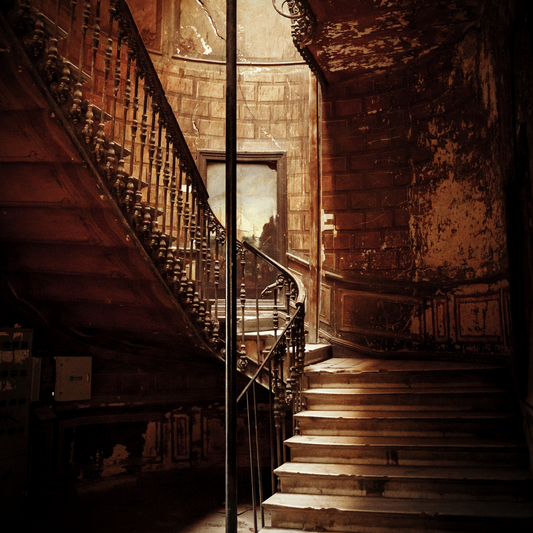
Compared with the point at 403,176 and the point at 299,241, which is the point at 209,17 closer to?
the point at 299,241

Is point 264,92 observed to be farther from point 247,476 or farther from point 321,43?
point 247,476

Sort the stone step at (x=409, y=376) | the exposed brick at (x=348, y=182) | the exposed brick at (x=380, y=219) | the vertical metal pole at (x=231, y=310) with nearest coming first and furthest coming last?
the vertical metal pole at (x=231, y=310) → the stone step at (x=409, y=376) → the exposed brick at (x=380, y=219) → the exposed brick at (x=348, y=182)

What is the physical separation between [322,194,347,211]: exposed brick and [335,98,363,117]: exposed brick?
1012mm

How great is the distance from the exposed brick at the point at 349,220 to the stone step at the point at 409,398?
2.30 m

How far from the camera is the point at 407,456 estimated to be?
362cm

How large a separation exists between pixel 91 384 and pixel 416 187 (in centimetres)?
408

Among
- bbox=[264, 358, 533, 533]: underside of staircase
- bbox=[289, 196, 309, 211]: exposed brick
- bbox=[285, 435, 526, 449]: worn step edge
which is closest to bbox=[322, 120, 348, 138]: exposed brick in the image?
bbox=[289, 196, 309, 211]: exposed brick

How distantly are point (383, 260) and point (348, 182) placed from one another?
1046mm

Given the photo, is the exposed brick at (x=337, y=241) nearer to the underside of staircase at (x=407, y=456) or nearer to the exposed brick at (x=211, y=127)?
the underside of staircase at (x=407, y=456)

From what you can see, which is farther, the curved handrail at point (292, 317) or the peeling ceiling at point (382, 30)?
the peeling ceiling at point (382, 30)

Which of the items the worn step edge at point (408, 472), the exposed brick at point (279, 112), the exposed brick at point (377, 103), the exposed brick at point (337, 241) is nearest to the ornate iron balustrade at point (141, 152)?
the worn step edge at point (408, 472)

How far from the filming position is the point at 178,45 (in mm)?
7020

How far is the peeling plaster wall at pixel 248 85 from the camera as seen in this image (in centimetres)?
695

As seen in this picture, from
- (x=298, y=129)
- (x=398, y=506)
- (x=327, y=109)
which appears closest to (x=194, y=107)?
(x=298, y=129)
